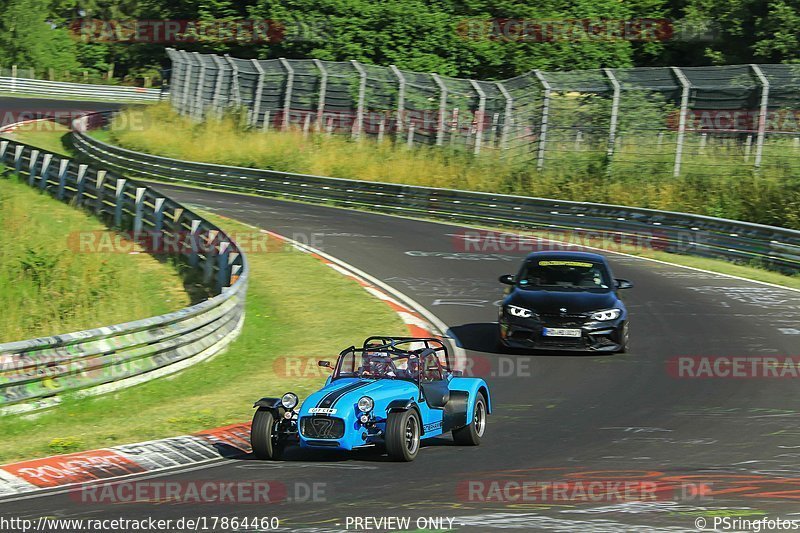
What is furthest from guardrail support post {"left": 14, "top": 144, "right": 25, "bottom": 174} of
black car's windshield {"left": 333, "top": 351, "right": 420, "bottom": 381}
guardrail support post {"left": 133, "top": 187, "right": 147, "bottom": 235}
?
black car's windshield {"left": 333, "top": 351, "right": 420, "bottom": 381}

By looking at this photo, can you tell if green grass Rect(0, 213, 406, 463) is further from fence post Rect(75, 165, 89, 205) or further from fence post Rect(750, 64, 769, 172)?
fence post Rect(750, 64, 769, 172)

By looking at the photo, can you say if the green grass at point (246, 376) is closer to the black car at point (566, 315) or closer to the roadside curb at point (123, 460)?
the roadside curb at point (123, 460)

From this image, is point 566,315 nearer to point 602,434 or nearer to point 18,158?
point 602,434

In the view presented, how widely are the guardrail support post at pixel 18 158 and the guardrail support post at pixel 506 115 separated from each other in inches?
590

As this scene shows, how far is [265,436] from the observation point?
1019cm

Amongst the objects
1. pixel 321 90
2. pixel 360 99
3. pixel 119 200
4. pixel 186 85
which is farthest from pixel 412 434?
pixel 186 85

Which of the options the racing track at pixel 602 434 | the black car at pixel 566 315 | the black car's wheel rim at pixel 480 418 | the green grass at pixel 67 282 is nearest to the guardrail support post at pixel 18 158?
the green grass at pixel 67 282

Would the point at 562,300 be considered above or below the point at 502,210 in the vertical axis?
above

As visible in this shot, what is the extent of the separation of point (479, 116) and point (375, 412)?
27859mm

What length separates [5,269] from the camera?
23094 mm

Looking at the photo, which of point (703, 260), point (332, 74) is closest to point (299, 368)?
point (703, 260)

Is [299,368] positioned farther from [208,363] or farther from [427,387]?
[427,387]

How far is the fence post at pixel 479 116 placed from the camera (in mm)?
36531

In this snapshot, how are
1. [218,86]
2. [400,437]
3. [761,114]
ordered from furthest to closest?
[218,86], [761,114], [400,437]
